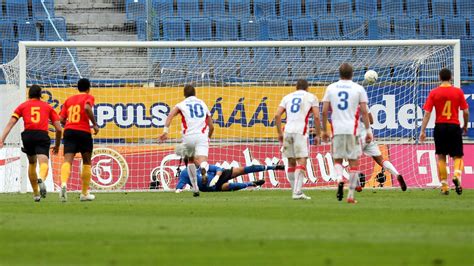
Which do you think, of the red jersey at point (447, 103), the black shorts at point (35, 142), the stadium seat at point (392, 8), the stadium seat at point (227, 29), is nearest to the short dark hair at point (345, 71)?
the red jersey at point (447, 103)

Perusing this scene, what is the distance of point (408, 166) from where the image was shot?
23.8m

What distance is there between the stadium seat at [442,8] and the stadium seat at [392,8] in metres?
1.06

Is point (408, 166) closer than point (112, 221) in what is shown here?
No

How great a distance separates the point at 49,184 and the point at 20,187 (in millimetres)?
1171

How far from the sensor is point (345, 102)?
→ 15391mm

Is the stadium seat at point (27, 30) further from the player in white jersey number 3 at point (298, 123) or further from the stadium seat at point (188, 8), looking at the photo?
the player in white jersey number 3 at point (298, 123)

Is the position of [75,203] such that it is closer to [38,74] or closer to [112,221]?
[112,221]

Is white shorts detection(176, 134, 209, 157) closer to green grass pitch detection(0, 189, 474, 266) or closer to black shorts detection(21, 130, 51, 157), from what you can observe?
black shorts detection(21, 130, 51, 157)

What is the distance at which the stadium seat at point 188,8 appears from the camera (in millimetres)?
32750

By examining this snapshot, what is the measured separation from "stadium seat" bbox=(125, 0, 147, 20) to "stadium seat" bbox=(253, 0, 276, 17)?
349cm

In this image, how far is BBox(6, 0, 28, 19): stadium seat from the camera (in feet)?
105

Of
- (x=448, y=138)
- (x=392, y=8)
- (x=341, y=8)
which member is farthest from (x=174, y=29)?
(x=448, y=138)

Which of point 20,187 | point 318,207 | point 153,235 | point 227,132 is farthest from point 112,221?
point 227,132

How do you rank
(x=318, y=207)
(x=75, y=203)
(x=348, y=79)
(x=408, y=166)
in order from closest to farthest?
(x=318, y=207), (x=348, y=79), (x=75, y=203), (x=408, y=166)
